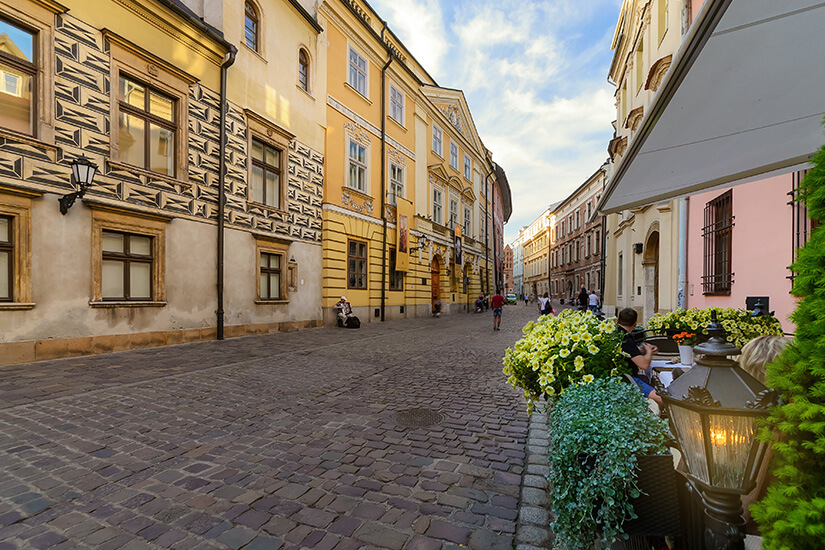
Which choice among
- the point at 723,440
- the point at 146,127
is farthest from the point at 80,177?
the point at 723,440

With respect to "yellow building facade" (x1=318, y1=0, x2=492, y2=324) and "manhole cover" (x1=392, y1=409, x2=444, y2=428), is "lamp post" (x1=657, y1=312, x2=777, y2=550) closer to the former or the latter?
"manhole cover" (x1=392, y1=409, x2=444, y2=428)

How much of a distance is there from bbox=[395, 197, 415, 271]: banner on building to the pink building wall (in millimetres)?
14175

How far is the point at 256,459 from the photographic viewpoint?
361cm

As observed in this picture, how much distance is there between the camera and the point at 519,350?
125 inches

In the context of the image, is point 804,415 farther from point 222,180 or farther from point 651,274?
point 651,274

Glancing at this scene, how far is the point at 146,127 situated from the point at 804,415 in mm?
12330

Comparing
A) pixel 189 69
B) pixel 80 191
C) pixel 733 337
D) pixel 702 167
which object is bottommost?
pixel 733 337

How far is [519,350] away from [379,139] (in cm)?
1795

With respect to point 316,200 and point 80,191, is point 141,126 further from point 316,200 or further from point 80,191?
point 316,200

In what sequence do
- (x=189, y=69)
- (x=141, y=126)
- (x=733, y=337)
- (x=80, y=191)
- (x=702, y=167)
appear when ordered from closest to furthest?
(x=702, y=167) → (x=733, y=337) → (x=80, y=191) → (x=141, y=126) → (x=189, y=69)

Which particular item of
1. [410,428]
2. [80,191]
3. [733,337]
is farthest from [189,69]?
[733,337]

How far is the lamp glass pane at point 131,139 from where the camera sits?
9406 mm

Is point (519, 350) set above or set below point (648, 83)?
below

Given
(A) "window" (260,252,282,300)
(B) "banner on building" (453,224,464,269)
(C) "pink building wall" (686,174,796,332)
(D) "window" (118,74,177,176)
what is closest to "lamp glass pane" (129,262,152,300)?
(D) "window" (118,74,177,176)
